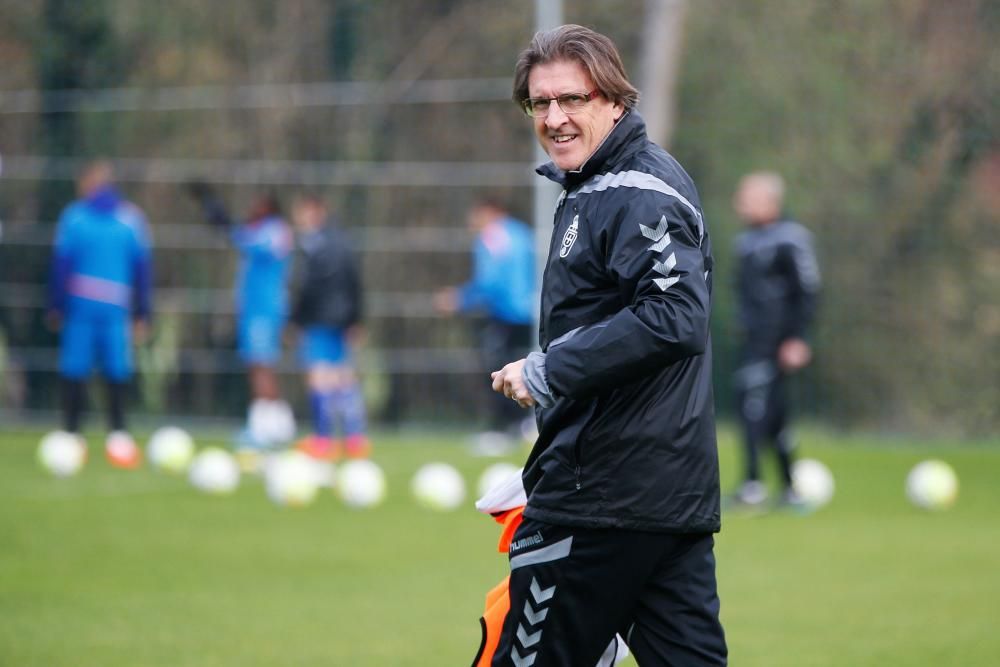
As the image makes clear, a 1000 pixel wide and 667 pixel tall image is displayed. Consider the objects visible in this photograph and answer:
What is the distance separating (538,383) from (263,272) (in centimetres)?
1157

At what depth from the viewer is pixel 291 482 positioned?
11.9m

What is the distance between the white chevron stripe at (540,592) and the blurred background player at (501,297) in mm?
11336

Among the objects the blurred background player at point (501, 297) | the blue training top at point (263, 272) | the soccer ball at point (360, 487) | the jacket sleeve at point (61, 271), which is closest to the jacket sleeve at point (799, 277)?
the soccer ball at point (360, 487)

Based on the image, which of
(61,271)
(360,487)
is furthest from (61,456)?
(360,487)

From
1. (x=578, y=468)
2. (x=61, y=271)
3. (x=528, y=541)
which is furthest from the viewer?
(x=61, y=271)

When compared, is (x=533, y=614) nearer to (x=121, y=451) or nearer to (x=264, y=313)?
(x=121, y=451)

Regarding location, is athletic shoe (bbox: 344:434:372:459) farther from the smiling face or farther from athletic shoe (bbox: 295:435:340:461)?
the smiling face

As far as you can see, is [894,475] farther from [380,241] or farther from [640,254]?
[640,254]

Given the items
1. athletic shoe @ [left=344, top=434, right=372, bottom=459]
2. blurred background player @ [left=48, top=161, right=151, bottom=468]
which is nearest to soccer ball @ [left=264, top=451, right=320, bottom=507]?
athletic shoe @ [left=344, top=434, right=372, bottom=459]

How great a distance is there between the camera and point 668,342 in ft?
13.1

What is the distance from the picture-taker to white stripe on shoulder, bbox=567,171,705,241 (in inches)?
163

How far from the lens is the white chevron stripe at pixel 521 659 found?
13.9 feet

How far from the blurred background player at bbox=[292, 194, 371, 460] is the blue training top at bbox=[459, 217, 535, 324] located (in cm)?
152

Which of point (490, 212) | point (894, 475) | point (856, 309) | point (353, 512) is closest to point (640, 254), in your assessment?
point (353, 512)
